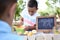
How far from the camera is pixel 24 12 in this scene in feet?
4.93

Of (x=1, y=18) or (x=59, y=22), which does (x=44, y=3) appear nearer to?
(x=59, y=22)

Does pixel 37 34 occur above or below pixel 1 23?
below

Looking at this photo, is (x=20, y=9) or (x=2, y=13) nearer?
(x=2, y=13)

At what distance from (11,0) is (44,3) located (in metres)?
1.17

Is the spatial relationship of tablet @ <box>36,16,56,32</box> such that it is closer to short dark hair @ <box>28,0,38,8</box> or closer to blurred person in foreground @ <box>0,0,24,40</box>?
short dark hair @ <box>28,0,38,8</box>

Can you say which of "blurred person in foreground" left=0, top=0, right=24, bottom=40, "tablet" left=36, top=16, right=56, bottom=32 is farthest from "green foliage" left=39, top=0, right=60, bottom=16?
"blurred person in foreground" left=0, top=0, right=24, bottom=40

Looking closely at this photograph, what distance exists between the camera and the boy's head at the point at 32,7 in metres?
1.45

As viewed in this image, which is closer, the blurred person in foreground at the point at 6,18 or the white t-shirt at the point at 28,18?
the blurred person in foreground at the point at 6,18

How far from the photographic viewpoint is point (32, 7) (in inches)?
56.8

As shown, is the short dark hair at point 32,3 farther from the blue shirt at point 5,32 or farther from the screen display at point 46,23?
the blue shirt at point 5,32

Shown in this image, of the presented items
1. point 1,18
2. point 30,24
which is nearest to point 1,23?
point 1,18

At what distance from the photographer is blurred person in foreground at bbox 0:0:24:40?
0.30 metres

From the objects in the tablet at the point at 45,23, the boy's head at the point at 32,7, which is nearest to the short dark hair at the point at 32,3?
the boy's head at the point at 32,7

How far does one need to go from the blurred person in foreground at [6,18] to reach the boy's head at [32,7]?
112cm
